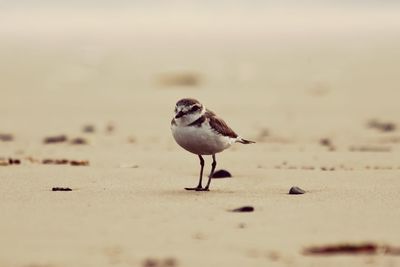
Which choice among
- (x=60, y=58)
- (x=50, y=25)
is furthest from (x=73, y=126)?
(x=50, y=25)

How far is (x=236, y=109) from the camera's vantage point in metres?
16.6

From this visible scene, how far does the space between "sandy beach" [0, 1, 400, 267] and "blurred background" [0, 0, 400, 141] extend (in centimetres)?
6

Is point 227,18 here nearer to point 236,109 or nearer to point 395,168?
point 236,109

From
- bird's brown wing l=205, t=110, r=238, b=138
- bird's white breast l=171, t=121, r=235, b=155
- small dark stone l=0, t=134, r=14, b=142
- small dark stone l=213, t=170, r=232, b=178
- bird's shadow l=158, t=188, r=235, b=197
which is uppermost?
small dark stone l=0, t=134, r=14, b=142

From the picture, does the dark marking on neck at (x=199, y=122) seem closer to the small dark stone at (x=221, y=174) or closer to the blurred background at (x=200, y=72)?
the small dark stone at (x=221, y=174)

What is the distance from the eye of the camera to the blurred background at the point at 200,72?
15914 mm

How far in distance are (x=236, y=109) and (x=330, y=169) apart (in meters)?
7.08

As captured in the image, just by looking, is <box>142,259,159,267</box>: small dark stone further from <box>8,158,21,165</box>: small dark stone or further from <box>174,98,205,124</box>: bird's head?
<box>8,158,21,165</box>: small dark stone

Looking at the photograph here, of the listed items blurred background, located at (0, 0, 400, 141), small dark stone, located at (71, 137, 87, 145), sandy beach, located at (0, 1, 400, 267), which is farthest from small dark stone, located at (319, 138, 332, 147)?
small dark stone, located at (71, 137, 87, 145)

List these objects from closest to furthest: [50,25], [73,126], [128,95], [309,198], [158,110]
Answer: [309,198]
[73,126]
[158,110]
[128,95]
[50,25]

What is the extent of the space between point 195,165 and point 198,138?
1863mm

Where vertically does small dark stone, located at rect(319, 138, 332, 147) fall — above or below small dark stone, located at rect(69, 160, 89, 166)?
above

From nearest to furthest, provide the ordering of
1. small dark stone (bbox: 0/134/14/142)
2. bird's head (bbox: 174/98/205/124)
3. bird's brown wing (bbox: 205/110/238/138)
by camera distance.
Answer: bird's head (bbox: 174/98/205/124) < bird's brown wing (bbox: 205/110/238/138) < small dark stone (bbox: 0/134/14/142)

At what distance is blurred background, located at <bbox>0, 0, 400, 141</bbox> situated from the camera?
1591cm
